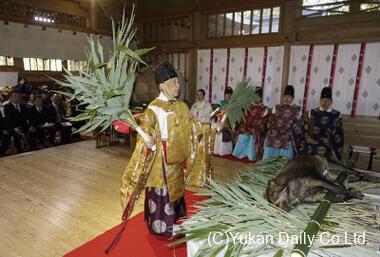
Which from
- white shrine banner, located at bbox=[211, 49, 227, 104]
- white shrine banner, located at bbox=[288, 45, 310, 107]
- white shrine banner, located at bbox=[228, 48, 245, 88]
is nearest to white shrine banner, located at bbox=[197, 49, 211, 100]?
white shrine banner, located at bbox=[211, 49, 227, 104]

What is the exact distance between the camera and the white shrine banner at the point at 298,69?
517 centimetres

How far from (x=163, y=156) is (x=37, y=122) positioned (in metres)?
5.12

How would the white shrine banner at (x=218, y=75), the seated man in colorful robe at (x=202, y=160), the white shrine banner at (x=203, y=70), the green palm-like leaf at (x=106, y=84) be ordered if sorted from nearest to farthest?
the green palm-like leaf at (x=106, y=84) → the seated man in colorful robe at (x=202, y=160) → the white shrine banner at (x=218, y=75) → the white shrine banner at (x=203, y=70)

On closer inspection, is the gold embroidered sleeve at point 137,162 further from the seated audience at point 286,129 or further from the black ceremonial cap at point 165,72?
the seated audience at point 286,129

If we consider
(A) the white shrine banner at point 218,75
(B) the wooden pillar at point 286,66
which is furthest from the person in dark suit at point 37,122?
(B) the wooden pillar at point 286,66

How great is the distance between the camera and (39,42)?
630 centimetres

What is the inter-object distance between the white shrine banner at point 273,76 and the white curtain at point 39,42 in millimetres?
3415

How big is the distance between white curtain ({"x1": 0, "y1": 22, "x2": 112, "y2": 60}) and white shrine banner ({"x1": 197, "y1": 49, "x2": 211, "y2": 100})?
2296 mm

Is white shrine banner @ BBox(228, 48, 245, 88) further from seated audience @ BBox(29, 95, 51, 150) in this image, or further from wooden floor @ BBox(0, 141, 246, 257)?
seated audience @ BBox(29, 95, 51, 150)

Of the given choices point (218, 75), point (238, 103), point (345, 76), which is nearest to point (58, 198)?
point (238, 103)

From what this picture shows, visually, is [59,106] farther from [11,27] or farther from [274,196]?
[274,196]

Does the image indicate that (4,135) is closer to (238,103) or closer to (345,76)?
Result: (238,103)

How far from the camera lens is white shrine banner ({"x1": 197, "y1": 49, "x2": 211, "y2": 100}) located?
21.6 ft

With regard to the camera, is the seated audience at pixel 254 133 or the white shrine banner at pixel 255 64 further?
the white shrine banner at pixel 255 64
